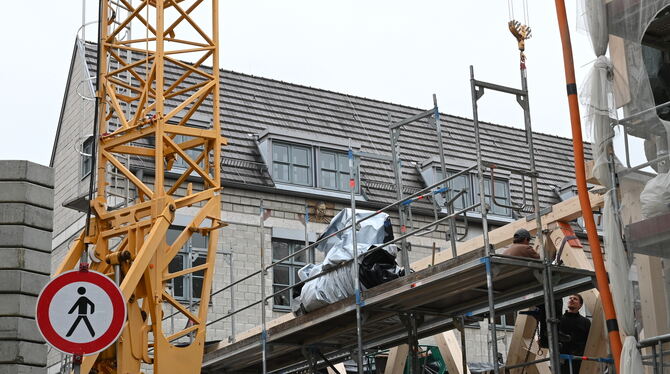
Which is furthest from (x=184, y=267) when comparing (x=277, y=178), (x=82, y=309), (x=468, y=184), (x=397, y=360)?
(x=82, y=309)

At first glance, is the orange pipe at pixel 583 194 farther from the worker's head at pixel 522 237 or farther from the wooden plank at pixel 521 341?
the wooden plank at pixel 521 341

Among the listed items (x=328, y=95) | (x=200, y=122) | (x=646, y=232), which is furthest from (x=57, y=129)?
(x=646, y=232)

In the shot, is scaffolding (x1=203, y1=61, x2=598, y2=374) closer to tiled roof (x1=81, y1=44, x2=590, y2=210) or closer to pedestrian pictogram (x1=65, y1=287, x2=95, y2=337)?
pedestrian pictogram (x1=65, y1=287, x2=95, y2=337)

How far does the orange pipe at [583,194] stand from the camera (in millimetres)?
13219

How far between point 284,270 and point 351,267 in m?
11.7

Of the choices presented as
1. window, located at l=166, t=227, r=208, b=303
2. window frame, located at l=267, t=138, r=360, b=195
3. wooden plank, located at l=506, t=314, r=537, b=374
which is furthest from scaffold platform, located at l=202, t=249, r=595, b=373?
window frame, located at l=267, t=138, r=360, b=195

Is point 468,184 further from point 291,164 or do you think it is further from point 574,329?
point 574,329

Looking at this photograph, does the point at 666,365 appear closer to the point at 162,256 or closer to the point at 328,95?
the point at 162,256

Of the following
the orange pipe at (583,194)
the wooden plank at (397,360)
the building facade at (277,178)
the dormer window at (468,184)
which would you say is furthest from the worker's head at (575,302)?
the dormer window at (468,184)

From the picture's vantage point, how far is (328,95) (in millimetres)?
34562

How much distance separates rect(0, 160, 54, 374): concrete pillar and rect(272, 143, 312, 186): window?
17.6 m

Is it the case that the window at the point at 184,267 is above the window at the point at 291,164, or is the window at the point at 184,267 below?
below

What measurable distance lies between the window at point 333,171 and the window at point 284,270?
1.90m

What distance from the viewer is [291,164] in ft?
101
